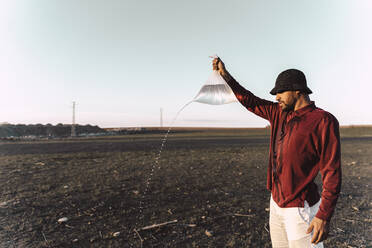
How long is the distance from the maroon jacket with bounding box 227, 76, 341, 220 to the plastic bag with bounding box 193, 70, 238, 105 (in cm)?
85

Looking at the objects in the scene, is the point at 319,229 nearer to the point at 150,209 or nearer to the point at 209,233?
the point at 209,233

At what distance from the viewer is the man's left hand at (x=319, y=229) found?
1.65 m

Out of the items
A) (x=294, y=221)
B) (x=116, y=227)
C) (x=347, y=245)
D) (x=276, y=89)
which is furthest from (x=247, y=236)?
(x=276, y=89)

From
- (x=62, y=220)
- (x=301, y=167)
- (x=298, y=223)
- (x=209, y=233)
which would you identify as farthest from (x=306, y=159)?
(x=62, y=220)

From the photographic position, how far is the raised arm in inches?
88.9

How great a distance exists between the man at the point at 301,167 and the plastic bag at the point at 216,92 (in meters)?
0.84

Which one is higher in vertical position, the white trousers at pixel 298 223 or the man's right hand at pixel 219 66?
the man's right hand at pixel 219 66

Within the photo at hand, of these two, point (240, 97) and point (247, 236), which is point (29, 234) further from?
point (240, 97)

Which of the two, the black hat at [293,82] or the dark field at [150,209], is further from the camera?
the dark field at [150,209]

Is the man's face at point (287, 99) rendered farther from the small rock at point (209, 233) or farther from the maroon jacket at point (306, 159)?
the small rock at point (209, 233)

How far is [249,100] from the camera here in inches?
91.6

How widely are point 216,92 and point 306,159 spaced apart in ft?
4.61

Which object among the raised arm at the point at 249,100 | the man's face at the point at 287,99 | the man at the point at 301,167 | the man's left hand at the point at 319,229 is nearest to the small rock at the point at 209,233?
the man at the point at 301,167

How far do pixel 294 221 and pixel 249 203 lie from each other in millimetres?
3606
